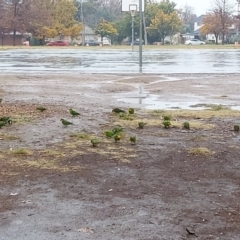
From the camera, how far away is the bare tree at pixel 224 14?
83.5 metres

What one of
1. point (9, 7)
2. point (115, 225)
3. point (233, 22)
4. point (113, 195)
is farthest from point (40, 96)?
point (233, 22)

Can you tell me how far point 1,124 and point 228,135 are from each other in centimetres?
351

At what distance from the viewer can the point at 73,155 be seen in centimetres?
709

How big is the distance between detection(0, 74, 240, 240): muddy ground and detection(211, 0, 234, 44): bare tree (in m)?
73.5

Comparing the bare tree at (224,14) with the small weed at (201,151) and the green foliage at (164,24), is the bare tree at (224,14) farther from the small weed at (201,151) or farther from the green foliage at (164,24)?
the small weed at (201,151)

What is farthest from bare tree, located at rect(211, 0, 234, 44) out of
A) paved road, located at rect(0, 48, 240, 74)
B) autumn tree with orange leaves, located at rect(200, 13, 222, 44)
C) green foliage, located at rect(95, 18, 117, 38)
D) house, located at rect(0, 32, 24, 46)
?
paved road, located at rect(0, 48, 240, 74)

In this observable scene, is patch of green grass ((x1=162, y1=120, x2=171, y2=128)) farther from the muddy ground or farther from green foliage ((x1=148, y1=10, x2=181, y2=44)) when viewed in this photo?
green foliage ((x1=148, y1=10, x2=181, y2=44))

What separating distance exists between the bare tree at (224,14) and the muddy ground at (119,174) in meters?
73.5

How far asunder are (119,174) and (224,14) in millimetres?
80930

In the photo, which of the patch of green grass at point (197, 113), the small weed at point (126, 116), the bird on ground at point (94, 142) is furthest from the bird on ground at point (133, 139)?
the patch of green grass at point (197, 113)

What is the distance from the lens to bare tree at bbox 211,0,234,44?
83.5 meters

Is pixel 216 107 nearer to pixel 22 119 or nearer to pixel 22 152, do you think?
pixel 22 119

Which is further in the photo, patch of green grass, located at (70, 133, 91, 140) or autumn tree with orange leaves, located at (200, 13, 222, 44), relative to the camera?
autumn tree with orange leaves, located at (200, 13, 222, 44)

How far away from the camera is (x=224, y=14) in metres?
83.9
